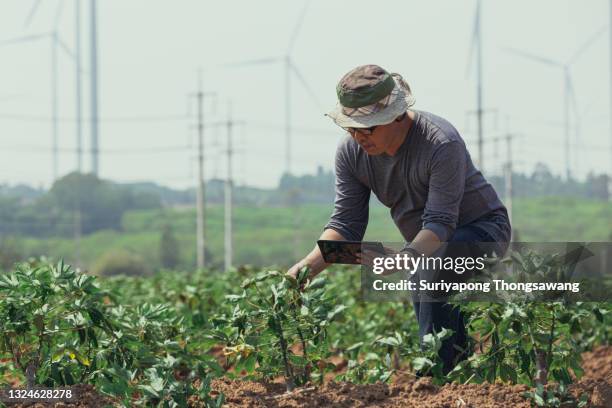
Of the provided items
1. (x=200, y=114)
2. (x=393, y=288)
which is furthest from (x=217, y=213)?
(x=393, y=288)

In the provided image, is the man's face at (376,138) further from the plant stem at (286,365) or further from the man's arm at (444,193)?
the plant stem at (286,365)

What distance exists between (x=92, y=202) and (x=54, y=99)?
13.1ft

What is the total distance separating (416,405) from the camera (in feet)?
14.3

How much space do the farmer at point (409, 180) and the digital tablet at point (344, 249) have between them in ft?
0.65

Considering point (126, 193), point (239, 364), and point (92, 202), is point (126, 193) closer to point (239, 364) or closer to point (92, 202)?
point (92, 202)

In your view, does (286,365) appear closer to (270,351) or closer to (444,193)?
(270,351)

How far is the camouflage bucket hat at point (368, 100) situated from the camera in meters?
4.73

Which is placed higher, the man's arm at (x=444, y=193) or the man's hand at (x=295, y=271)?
the man's arm at (x=444, y=193)

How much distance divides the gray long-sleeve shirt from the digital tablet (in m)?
0.30

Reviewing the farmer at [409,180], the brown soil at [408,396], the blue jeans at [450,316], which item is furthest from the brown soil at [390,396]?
the blue jeans at [450,316]

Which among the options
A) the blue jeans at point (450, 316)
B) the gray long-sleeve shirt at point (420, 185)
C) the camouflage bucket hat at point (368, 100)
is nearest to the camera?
the camouflage bucket hat at point (368, 100)

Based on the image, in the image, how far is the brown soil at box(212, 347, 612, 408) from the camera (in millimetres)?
4355

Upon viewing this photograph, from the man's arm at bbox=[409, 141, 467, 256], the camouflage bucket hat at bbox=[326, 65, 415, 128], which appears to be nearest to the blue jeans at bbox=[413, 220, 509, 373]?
the man's arm at bbox=[409, 141, 467, 256]

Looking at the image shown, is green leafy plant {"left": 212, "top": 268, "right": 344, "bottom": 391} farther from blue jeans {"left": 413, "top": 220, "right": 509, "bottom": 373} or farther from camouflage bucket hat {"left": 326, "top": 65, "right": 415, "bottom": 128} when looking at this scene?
camouflage bucket hat {"left": 326, "top": 65, "right": 415, "bottom": 128}
